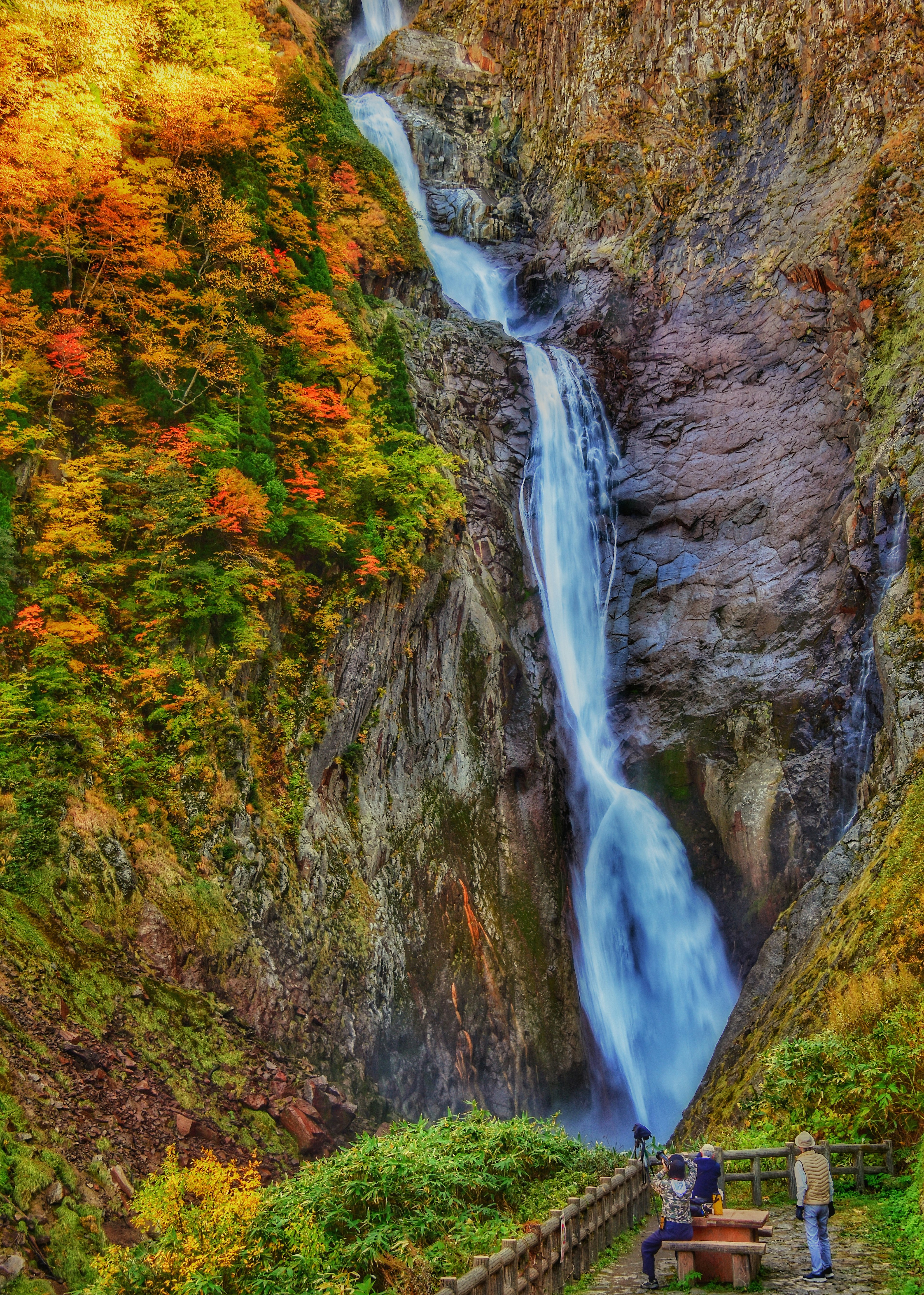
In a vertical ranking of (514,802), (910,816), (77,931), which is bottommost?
(77,931)

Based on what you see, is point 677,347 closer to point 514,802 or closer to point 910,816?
point 514,802

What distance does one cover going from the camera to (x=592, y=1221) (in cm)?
864

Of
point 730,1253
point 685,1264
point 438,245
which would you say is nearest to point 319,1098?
point 685,1264

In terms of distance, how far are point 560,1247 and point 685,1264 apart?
1.04 meters

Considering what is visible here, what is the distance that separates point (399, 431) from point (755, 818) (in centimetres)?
1251

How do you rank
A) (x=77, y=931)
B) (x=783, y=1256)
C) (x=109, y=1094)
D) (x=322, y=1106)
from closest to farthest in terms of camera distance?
(x=783, y=1256) → (x=109, y=1094) → (x=77, y=931) → (x=322, y=1106)

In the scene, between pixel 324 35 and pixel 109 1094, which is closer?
pixel 109 1094

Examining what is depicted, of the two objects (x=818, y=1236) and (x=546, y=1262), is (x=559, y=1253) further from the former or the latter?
(x=818, y=1236)

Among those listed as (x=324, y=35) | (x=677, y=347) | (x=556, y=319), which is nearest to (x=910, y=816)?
(x=677, y=347)

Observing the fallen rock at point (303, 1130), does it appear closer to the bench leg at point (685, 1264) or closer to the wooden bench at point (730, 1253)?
the wooden bench at point (730, 1253)

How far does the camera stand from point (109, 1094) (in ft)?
32.1

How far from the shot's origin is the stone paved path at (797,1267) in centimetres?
733

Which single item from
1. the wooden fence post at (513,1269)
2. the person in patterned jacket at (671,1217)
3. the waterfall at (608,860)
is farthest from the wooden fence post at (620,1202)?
the waterfall at (608,860)

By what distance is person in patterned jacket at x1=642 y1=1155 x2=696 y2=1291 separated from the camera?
297 inches
